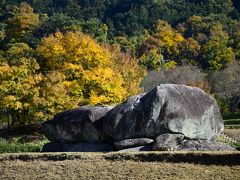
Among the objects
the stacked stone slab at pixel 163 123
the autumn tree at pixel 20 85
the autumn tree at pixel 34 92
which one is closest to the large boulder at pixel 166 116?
the stacked stone slab at pixel 163 123

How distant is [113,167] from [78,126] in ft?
19.1

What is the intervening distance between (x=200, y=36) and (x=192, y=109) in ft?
155

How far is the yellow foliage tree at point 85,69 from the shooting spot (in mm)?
30125

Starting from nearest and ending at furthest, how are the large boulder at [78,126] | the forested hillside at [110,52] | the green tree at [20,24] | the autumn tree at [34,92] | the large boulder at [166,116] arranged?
the large boulder at [166,116] < the large boulder at [78,126] < the autumn tree at [34,92] < the forested hillside at [110,52] < the green tree at [20,24]

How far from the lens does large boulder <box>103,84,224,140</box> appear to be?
59.8 feet

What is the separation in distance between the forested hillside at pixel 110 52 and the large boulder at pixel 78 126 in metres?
8.25

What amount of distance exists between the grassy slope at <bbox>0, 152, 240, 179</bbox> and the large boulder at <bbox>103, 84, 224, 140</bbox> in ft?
10.1

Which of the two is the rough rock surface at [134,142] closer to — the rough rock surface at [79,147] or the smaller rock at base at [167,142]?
the smaller rock at base at [167,142]

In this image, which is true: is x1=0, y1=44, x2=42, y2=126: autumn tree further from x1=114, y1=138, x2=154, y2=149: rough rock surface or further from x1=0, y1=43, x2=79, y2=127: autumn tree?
x1=114, y1=138, x2=154, y2=149: rough rock surface

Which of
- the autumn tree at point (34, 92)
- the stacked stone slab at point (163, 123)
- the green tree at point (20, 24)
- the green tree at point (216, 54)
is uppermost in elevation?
the green tree at point (20, 24)

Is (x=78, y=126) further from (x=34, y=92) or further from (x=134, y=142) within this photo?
(x=34, y=92)

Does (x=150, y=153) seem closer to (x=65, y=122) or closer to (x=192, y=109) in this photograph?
(x=192, y=109)

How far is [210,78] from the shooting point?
52.5 metres

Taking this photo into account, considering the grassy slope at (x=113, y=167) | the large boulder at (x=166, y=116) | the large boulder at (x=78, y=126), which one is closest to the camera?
the grassy slope at (x=113, y=167)
